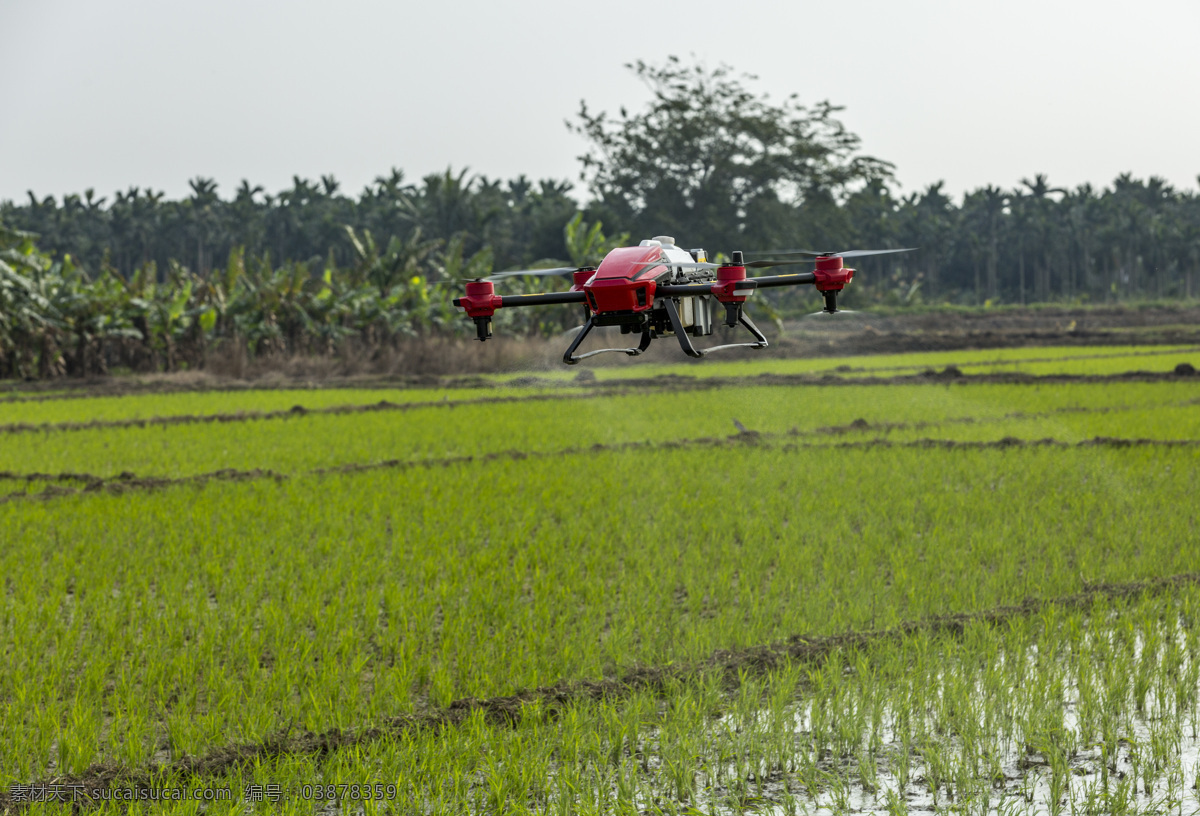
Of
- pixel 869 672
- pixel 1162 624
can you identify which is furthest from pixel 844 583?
pixel 1162 624

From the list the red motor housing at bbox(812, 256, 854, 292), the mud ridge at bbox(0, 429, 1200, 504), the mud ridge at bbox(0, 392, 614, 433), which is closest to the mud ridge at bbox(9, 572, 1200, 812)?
the red motor housing at bbox(812, 256, 854, 292)

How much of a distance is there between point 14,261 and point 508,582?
64.6ft

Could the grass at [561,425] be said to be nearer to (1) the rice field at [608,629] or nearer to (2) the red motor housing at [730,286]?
(1) the rice field at [608,629]

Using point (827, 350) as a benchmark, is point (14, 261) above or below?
above

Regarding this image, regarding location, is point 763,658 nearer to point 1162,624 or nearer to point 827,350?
point 1162,624

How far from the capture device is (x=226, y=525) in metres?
8.35

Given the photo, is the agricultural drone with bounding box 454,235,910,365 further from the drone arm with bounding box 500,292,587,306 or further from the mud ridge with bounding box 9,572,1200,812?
the mud ridge with bounding box 9,572,1200,812

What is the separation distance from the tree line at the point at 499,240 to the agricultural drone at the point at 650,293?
0.69 m

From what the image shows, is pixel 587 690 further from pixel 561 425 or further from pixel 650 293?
pixel 561 425

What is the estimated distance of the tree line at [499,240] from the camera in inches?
381

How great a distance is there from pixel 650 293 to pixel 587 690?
12.6 feet

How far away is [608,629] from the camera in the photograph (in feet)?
19.8

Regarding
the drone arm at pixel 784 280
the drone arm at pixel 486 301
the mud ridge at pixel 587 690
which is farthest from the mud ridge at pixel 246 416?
the drone arm at pixel 784 280

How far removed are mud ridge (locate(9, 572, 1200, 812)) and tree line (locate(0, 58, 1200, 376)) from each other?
2.23m
